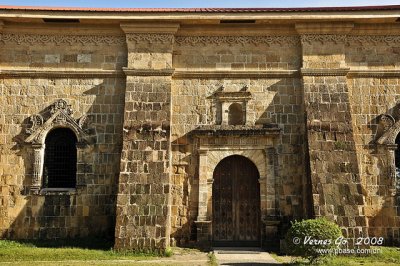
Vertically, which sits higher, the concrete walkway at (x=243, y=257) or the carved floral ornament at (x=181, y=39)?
the carved floral ornament at (x=181, y=39)

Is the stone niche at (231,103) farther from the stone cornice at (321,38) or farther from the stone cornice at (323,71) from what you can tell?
the stone cornice at (321,38)

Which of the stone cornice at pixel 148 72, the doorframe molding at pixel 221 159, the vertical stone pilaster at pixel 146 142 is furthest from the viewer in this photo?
the stone cornice at pixel 148 72

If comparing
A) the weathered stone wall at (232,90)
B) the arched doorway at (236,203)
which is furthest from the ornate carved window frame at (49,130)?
the arched doorway at (236,203)

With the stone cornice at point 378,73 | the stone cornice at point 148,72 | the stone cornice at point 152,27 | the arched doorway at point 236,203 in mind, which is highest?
the stone cornice at point 152,27

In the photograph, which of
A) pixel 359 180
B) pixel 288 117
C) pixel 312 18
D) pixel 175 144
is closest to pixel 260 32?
pixel 312 18

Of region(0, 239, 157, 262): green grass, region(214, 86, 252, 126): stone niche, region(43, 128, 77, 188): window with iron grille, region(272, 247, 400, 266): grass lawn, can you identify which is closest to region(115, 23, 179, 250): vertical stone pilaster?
region(0, 239, 157, 262): green grass

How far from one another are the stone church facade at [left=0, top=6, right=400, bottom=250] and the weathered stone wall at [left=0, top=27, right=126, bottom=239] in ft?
0.10

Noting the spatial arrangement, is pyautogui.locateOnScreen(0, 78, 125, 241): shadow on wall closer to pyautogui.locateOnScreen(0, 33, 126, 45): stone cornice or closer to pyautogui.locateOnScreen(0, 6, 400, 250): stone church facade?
pyautogui.locateOnScreen(0, 6, 400, 250): stone church facade

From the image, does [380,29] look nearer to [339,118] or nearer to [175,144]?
[339,118]

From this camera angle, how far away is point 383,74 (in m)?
11.7

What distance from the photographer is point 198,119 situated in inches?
450

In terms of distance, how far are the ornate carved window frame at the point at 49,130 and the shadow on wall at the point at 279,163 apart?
253 cm

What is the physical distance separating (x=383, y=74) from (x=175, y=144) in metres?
6.26

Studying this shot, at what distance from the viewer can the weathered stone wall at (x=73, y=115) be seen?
10906 millimetres
